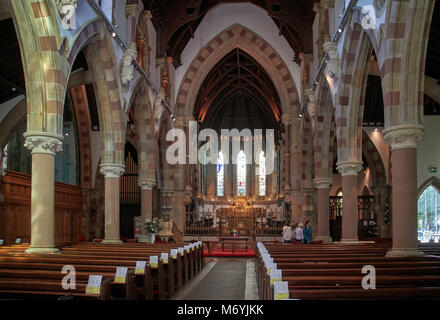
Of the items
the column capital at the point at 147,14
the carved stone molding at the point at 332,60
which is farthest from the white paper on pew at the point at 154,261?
the column capital at the point at 147,14

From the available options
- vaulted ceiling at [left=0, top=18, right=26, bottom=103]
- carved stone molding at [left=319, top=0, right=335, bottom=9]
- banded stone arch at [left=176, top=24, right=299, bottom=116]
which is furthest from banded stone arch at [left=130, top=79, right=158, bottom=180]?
carved stone molding at [left=319, top=0, right=335, bottom=9]

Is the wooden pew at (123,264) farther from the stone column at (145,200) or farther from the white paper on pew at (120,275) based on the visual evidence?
the stone column at (145,200)

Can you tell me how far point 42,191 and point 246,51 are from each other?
16.4 m

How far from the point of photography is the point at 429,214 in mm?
22328

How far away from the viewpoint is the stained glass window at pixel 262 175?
38344mm

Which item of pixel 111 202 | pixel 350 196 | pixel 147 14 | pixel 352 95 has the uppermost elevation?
pixel 147 14

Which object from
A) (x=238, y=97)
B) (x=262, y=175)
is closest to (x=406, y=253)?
(x=238, y=97)

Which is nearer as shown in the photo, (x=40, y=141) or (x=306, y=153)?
(x=40, y=141)

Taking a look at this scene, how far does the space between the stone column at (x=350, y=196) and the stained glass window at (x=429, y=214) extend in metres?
11.0

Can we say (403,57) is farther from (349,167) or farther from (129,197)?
(129,197)

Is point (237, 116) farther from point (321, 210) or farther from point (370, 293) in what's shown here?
point (370, 293)

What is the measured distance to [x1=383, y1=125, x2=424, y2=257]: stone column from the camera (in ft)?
27.0

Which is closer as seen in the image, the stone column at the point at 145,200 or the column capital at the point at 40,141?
the column capital at the point at 40,141

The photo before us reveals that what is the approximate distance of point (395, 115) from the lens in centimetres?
853
